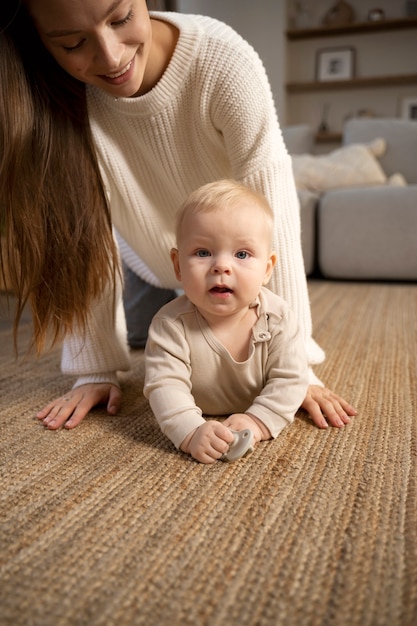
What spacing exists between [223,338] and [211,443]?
0.17 m

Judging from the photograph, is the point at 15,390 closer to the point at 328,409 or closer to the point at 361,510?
the point at 328,409

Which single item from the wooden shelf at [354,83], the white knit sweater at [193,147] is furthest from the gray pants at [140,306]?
the wooden shelf at [354,83]

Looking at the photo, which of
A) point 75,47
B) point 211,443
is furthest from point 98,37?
point 211,443

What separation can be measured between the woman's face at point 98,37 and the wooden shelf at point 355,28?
3712 millimetres

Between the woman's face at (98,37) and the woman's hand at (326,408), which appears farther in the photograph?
the woman's hand at (326,408)

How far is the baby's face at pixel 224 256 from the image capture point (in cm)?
76

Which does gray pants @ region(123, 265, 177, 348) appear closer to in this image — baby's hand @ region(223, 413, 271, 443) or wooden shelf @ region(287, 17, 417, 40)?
baby's hand @ region(223, 413, 271, 443)

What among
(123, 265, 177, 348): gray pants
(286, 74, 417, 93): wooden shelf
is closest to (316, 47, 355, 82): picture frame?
(286, 74, 417, 93): wooden shelf

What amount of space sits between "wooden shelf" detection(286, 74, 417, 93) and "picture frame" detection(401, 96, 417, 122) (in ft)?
0.38

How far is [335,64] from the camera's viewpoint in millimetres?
4125

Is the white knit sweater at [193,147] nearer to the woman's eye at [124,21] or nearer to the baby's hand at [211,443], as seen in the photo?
the woman's eye at [124,21]

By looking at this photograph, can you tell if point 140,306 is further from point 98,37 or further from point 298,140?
point 298,140

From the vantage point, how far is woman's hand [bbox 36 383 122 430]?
874 millimetres

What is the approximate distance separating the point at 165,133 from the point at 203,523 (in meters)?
0.67
